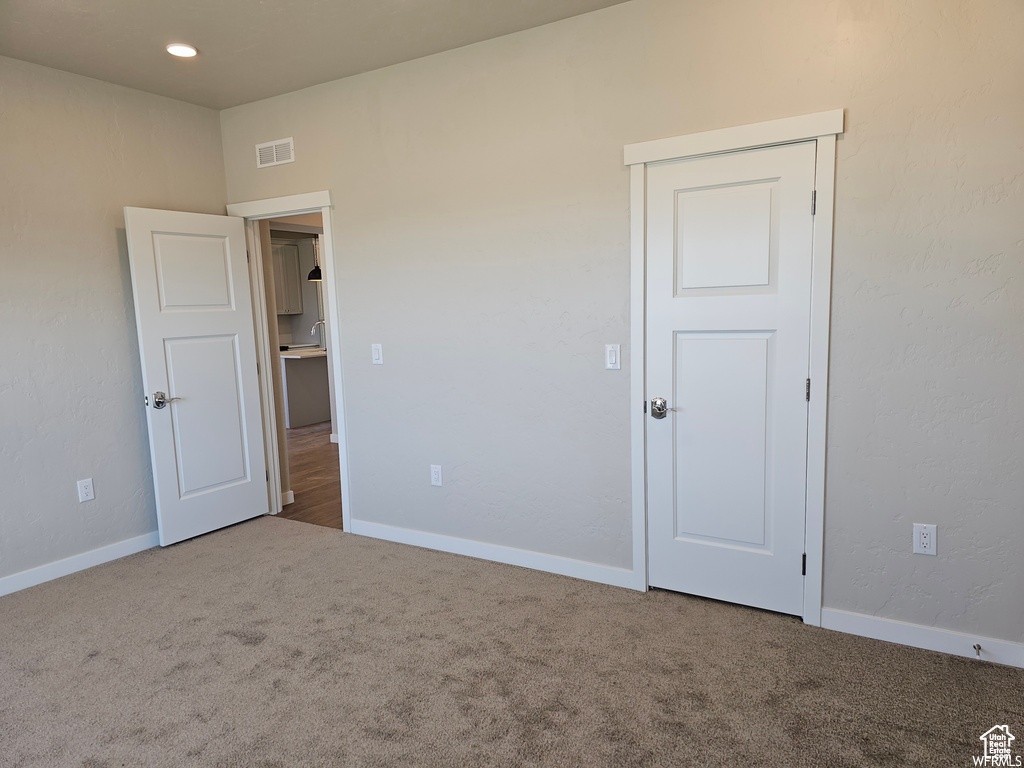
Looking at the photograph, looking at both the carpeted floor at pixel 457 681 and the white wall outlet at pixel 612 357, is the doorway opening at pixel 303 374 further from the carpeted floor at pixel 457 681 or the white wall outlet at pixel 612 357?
the white wall outlet at pixel 612 357

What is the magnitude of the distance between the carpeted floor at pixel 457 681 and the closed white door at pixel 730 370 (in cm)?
28

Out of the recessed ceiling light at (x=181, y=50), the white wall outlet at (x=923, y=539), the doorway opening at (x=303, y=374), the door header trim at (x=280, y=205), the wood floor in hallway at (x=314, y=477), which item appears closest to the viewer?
the white wall outlet at (x=923, y=539)

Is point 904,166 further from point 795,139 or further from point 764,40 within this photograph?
point 764,40

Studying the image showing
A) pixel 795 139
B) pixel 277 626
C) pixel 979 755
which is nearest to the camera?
pixel 979 755

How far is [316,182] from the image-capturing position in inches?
144

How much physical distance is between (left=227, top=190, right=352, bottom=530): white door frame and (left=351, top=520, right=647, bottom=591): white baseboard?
29 centimetres

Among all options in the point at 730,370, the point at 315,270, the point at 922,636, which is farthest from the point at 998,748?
the point at 315,270

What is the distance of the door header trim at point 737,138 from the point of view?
2.35 m

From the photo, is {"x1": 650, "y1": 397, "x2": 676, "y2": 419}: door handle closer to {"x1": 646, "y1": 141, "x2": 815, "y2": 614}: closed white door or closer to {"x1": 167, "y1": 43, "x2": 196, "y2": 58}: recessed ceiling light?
{"x1": 646, "y1": 141, "x2": 815, "y2": 614}: closed white door

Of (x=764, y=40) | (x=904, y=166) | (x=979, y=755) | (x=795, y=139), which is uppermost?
(x=764, y=40)

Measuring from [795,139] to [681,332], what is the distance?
875 mm

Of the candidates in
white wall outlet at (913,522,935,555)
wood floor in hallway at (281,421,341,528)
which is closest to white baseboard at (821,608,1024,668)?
white wall outlet at (913,522,935,555)

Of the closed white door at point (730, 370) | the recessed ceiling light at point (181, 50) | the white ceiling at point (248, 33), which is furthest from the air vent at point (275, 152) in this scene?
the closed white door at point (730, 370)

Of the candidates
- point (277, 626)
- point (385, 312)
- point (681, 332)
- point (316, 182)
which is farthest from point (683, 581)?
point (316, 182)
